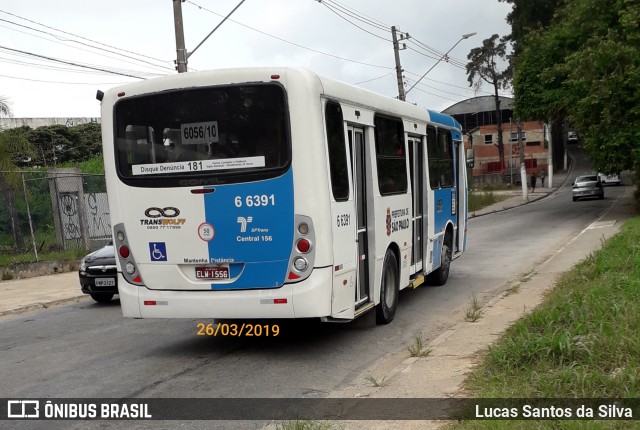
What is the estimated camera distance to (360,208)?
8547 millimetres

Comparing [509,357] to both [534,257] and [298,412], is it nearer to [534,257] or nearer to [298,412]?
[298,412]

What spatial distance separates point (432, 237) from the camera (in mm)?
11859

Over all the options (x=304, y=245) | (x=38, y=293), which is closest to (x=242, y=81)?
(x=304, y=245)

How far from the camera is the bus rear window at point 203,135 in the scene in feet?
24.4

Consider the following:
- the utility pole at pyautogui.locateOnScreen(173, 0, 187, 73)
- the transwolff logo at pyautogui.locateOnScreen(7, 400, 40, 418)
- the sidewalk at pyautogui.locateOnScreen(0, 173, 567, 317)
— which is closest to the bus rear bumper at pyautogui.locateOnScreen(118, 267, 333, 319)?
the transwolff logo at pyautogui.locateOnScreen(7, 400, 40, 418)

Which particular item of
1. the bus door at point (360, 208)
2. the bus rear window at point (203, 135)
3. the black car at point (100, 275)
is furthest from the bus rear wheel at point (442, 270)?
the bus rear window at point (203, 135)

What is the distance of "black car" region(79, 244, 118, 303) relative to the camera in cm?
1284

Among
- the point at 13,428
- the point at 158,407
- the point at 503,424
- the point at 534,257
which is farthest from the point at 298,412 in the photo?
the point at 534,257

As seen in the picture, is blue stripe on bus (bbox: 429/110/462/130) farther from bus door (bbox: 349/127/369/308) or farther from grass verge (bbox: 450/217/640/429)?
grass verge (bbox: 450/217/640/429)

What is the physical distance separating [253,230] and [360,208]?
1.64 metres

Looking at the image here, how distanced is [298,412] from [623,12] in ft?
82.6

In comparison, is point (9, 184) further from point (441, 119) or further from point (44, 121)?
point (44, 121)

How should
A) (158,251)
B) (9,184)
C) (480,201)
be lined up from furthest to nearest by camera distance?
(480,201) < (9,184) < (158,251)

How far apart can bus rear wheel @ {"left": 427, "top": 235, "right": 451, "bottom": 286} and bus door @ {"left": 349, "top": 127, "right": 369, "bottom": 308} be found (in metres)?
4.40
